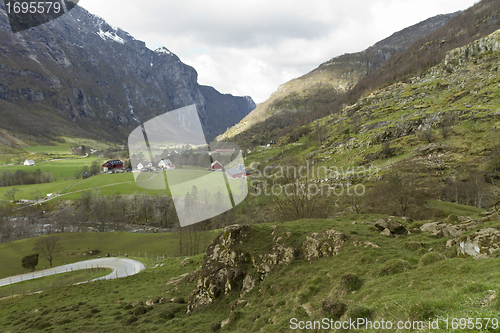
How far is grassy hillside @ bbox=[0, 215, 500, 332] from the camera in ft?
29.5

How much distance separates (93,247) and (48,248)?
13.2m

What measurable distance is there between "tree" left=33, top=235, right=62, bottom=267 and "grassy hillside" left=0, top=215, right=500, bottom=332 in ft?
128

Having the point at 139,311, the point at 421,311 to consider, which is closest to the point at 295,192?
the point at 139,311

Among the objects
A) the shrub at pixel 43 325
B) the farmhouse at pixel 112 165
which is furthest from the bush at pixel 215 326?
the farmhouse at pixel 112 165

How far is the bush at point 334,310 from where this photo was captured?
37.0 feet

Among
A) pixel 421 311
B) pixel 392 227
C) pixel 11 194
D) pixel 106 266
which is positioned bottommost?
pixel 106 266

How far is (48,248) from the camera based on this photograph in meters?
63.1

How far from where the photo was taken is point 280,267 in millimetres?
19797

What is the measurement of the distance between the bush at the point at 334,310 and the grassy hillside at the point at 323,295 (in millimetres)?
70

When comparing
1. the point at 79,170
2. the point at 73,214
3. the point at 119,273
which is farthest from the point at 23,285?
the point at 79,170

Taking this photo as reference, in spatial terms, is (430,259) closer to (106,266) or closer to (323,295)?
(323,295)

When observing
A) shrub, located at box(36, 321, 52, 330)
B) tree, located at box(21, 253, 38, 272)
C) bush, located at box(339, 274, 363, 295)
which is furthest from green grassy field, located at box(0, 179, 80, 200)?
bush, located at box(339, 274, 363, 295)

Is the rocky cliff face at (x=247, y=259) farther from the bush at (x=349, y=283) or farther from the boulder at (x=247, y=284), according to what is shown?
the bush at (x=349, y=283)

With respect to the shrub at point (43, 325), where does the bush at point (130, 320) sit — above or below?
above
